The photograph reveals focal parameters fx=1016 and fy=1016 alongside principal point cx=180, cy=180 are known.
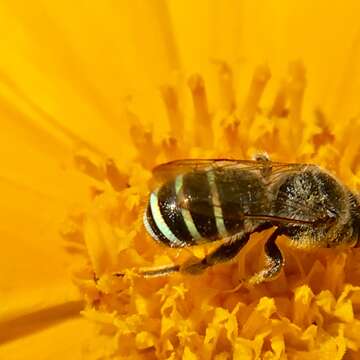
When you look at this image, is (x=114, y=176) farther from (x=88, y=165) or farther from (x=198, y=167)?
(x=198, y=167)

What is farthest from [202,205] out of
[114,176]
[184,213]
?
[114,176]

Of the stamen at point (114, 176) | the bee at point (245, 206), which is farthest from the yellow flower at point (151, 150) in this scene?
the bee at point (245, 206)

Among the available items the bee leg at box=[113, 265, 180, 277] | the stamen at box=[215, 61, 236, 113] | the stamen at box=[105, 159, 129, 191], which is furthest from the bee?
the stamen at box=[215, 61, 236, 113]

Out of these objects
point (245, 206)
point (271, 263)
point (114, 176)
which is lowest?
point (271, 263)

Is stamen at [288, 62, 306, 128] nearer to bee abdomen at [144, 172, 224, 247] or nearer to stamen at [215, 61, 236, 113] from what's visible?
stamen at [215, 61, 236, 113]

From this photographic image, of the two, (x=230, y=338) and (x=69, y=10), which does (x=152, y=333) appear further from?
(x=69, y=10)

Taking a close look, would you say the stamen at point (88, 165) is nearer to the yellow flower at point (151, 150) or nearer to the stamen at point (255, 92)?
the yellow flower at point (151, 150)
